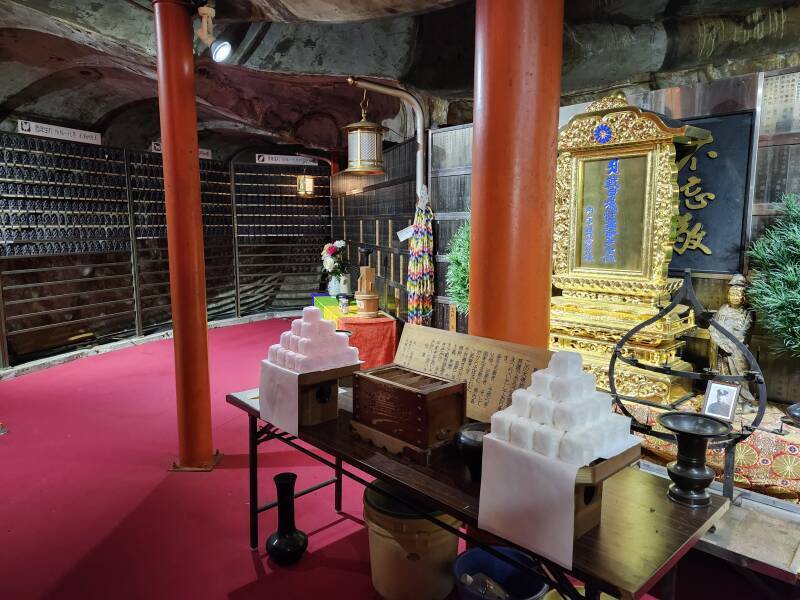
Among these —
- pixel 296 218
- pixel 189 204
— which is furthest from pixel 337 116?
pixel 189 204

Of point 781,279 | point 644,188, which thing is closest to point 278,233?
point 644,188

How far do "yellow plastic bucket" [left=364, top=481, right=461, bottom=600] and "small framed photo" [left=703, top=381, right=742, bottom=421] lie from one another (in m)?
1.78

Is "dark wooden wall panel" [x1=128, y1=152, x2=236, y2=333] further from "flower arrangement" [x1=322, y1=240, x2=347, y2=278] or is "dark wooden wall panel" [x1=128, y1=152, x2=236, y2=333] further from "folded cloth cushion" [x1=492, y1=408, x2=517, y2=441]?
"folded cloth cushion" [x1=492, y1=408, x2=517, y2=441]

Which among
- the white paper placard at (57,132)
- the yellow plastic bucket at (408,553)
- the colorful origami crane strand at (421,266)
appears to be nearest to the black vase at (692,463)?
the yellow plastic bucket at (408,553)

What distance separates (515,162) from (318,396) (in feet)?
4.37

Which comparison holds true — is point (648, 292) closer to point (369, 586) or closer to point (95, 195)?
point (369, 586)

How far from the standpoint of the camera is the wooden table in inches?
50.4

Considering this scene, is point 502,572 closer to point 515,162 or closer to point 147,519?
point 515,162

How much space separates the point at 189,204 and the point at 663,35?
15.9 ft

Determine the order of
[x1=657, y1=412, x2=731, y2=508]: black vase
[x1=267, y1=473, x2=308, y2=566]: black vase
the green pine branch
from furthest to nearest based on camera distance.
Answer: the green pine branch < [x1=267, y1=473, x2=308, y2=566]: black vase < [x1=657, y1=412, x2=731, y2=508]: black vase

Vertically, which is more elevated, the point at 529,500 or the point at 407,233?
the point at 407,233

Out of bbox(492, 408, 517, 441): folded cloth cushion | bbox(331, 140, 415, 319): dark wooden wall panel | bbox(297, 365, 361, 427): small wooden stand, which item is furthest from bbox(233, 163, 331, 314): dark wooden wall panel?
bbox(492, 408, 517, 441): folded cloth cushion

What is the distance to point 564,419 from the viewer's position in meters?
1.37

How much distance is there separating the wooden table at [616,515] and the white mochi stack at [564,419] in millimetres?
236
